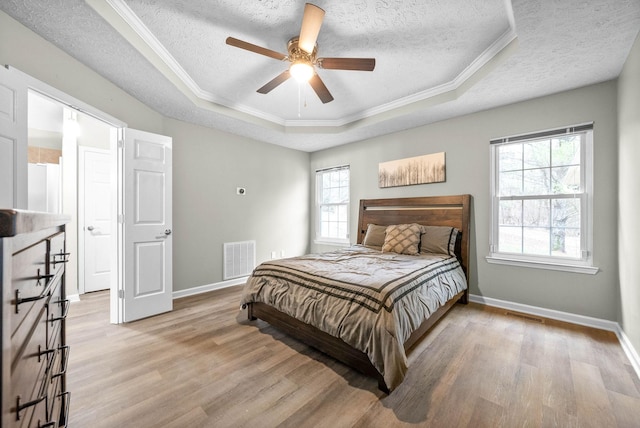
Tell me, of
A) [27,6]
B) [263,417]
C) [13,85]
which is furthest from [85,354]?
[27,6]

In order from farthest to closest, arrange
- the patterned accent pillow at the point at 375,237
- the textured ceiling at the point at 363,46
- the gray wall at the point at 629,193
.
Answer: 1. the patterned accent pillow at the point at 375,237
2. the gray wall at the point at 629,193
3. the textured ceiling at the point at 363,46

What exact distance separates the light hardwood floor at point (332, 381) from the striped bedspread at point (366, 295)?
11.5 inches

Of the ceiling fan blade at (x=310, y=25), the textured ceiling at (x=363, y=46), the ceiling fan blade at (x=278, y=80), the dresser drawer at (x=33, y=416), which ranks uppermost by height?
the textured ceiling at (x=363, y=46)

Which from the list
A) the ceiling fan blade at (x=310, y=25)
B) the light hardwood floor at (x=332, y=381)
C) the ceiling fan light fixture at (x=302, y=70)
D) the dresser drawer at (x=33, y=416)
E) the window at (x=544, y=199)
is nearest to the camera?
the dresser drawer at (x=33, y=416)

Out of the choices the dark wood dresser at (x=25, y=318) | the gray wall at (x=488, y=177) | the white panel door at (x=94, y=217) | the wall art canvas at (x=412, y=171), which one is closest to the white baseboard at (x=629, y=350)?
the gray wall at (x=488, y=177)

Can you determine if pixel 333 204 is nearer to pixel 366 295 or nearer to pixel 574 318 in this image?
pixel 366 295

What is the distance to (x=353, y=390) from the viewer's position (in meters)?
1.73

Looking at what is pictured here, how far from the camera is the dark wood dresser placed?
411 mm

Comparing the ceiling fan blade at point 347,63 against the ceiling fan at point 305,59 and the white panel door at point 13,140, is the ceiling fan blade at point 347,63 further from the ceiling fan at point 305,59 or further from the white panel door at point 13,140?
the white panel door at point 13,140

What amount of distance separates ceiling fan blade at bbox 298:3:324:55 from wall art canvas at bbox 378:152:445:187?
2480 mm

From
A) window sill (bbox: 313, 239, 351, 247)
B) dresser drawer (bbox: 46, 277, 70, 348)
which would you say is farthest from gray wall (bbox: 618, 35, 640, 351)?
dresser drawer (bbox: 46, 277, 70, 348)

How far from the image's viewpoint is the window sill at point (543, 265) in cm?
267

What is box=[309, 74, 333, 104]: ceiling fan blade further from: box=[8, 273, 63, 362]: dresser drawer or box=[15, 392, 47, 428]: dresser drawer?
box=[15, 392, 47, 428]: dresser drawer

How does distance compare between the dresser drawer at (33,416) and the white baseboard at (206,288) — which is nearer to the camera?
the dresser drawer at (33,416)
